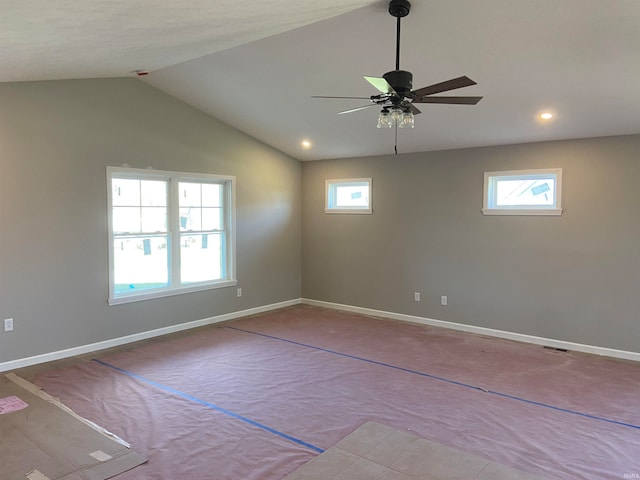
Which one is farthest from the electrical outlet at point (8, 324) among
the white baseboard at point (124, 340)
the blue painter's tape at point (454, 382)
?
the blue painter's tape at point (454, 382)

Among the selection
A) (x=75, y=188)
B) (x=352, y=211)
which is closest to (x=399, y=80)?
(x=75, y=188)

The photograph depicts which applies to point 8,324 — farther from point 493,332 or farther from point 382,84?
point 493,332

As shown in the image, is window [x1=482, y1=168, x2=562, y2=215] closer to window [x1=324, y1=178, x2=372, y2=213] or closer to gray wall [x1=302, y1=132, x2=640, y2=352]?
gray wall [x1=302, y1=132, x2=640, y2=352]

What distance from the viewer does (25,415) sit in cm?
327

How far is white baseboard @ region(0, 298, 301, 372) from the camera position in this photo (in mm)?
4281

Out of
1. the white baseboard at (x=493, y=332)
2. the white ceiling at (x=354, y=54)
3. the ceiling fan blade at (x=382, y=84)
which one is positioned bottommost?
the white baseboard at (x=493, y=332)

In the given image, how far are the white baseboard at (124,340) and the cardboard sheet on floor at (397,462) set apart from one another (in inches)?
127

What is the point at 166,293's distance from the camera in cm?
552

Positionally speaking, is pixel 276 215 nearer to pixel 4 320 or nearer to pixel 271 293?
pixel 271 293

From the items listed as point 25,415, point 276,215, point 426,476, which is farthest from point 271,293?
point 426,476

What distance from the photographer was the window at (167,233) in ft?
16.8

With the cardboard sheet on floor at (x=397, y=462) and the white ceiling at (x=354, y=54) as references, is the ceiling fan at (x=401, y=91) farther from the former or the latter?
the cardboard sheet on floor at (x=397, y=462)

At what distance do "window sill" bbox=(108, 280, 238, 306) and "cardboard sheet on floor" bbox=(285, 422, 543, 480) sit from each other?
3.28 meters

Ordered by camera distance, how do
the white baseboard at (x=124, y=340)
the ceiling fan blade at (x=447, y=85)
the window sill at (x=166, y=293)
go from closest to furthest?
the ceiling fan blade at (x=447, y=85) → the white baseboard at (x=124, y=340) → the window sill at (x=166, y=293)
